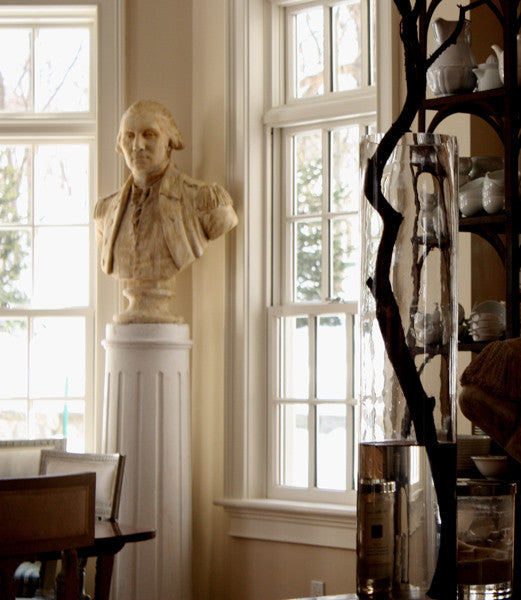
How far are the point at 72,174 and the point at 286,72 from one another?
118cm

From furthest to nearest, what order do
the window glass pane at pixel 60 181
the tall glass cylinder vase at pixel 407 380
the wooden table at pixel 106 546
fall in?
the window glass pane at pixel 60 181, the wooden table at pixel 106 546, the tall glass cylinder vase at pixel 407 380

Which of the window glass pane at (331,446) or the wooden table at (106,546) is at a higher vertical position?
the window glass pane at (331,446)

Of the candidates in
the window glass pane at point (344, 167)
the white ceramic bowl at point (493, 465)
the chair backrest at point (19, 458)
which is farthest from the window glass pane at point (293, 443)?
the white ceramic bowl at point (493, 465)

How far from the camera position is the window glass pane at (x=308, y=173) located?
4.62 metres

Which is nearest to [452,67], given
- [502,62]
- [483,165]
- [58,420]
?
[502,62]

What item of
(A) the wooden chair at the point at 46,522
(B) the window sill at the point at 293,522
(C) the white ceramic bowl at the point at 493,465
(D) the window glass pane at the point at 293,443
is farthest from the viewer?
(D) the window glass pane at the point at 293,443

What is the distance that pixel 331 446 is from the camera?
4.45 m

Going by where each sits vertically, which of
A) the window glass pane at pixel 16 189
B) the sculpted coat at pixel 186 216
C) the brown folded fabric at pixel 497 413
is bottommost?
the brown folded fabric at pixel 497 413

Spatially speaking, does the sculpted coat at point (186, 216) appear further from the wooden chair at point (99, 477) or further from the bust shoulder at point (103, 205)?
the wooden chair at point (99, 477)

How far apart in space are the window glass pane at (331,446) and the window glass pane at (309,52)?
1459mm

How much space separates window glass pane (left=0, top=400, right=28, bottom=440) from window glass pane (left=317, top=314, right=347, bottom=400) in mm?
1463

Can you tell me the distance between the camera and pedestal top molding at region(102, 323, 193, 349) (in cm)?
431

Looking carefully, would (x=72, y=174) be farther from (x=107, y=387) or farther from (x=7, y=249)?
(x=107, y=387)

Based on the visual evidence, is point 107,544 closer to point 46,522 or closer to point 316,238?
point 46,522
